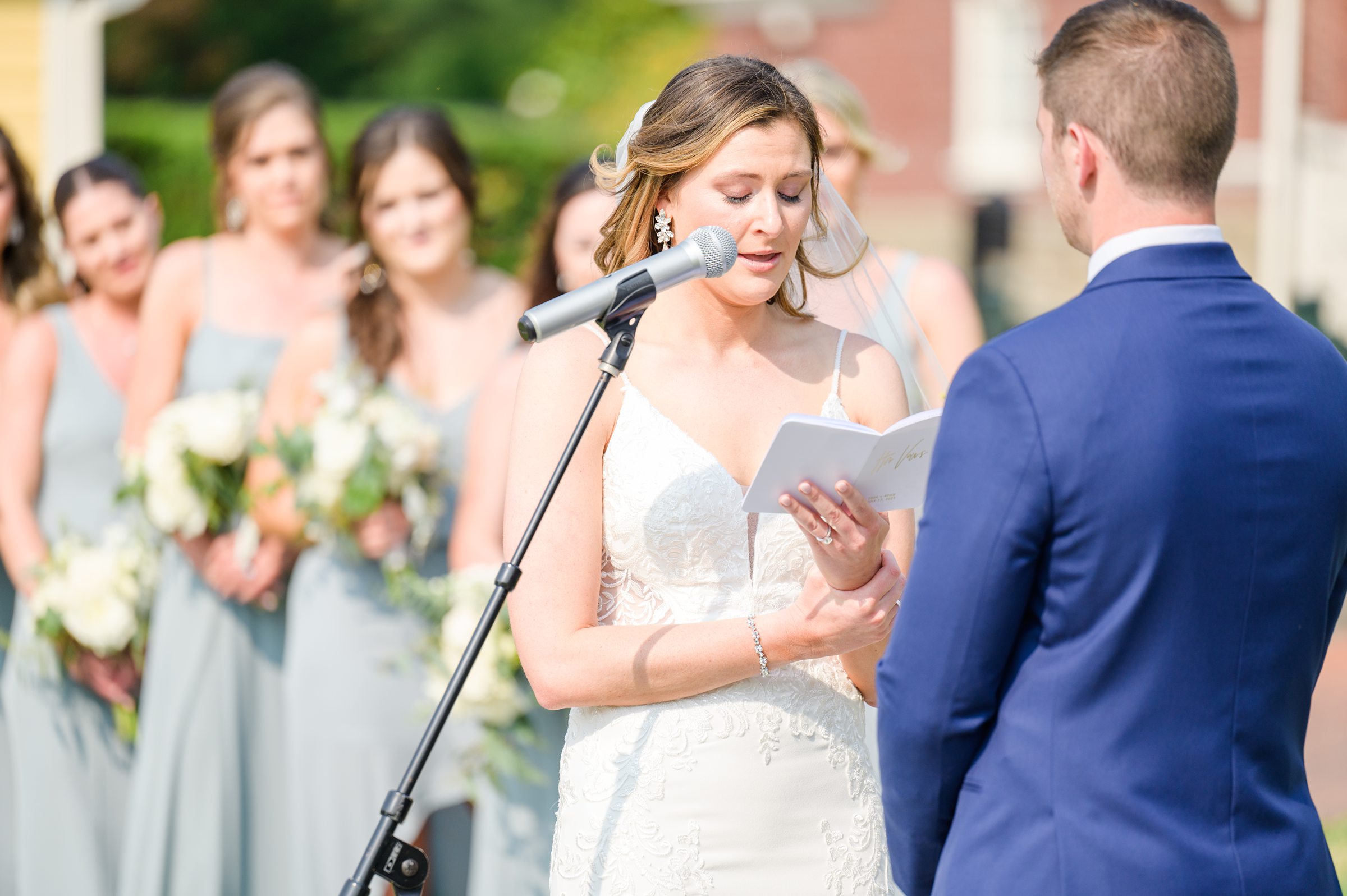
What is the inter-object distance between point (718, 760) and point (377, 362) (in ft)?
8.61

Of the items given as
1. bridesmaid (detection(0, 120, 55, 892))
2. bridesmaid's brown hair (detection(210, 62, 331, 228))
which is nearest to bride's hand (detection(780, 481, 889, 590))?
bridesmaid's brown hair (detection(210, 62, 331, 228))

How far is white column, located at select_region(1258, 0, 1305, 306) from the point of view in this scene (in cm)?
1014

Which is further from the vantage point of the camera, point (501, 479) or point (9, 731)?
point (9, 731)

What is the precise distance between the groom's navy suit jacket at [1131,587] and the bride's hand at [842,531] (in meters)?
0.34

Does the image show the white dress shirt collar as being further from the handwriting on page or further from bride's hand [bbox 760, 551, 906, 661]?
bride's hand [bbox 760, 551, 906, 661]

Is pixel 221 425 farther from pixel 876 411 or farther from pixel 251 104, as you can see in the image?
pixel 876 411

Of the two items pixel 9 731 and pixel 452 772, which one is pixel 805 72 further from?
pixel 9 731

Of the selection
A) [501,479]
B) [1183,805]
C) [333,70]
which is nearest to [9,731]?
[501,479]

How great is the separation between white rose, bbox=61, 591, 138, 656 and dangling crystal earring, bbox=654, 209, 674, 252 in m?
3.05

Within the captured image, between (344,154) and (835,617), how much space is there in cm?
1247

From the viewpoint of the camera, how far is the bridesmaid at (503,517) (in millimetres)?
4371

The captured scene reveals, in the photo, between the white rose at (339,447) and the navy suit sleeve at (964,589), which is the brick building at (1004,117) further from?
the navy suit sleeve at (964,589)

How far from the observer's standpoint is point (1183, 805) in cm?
194

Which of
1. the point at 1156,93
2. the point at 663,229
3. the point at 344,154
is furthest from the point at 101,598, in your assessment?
the point at 344,154
